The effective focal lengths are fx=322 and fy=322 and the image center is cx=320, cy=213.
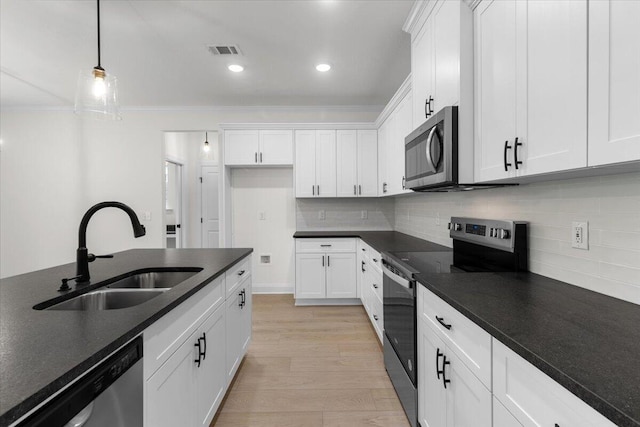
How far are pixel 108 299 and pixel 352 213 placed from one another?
3.29 metres

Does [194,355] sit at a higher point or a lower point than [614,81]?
lower

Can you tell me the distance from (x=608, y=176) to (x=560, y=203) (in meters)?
0.24

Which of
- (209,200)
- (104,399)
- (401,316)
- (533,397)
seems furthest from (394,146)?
(209,200)

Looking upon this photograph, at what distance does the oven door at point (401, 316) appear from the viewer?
1688 millimetres

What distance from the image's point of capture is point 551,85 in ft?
3.64

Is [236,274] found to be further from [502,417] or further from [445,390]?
[502,417]

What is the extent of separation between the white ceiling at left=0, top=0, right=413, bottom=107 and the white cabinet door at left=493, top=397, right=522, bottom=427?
93.5 inches

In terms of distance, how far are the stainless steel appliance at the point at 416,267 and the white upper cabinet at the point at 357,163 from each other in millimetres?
1980

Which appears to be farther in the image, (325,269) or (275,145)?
(275,145)

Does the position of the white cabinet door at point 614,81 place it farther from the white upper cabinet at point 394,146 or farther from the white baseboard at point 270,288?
the white baseboard at point 270,288

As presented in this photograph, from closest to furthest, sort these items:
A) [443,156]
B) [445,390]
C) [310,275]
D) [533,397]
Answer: [533,397], [445,390], [443,156], [310,275]

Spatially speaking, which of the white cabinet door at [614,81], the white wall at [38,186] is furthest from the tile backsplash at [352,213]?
the white cabinet door at [614,81]

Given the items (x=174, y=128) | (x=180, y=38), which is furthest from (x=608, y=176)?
(x=174, y=128)

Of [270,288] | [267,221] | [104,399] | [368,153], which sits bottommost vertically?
[270,288]
